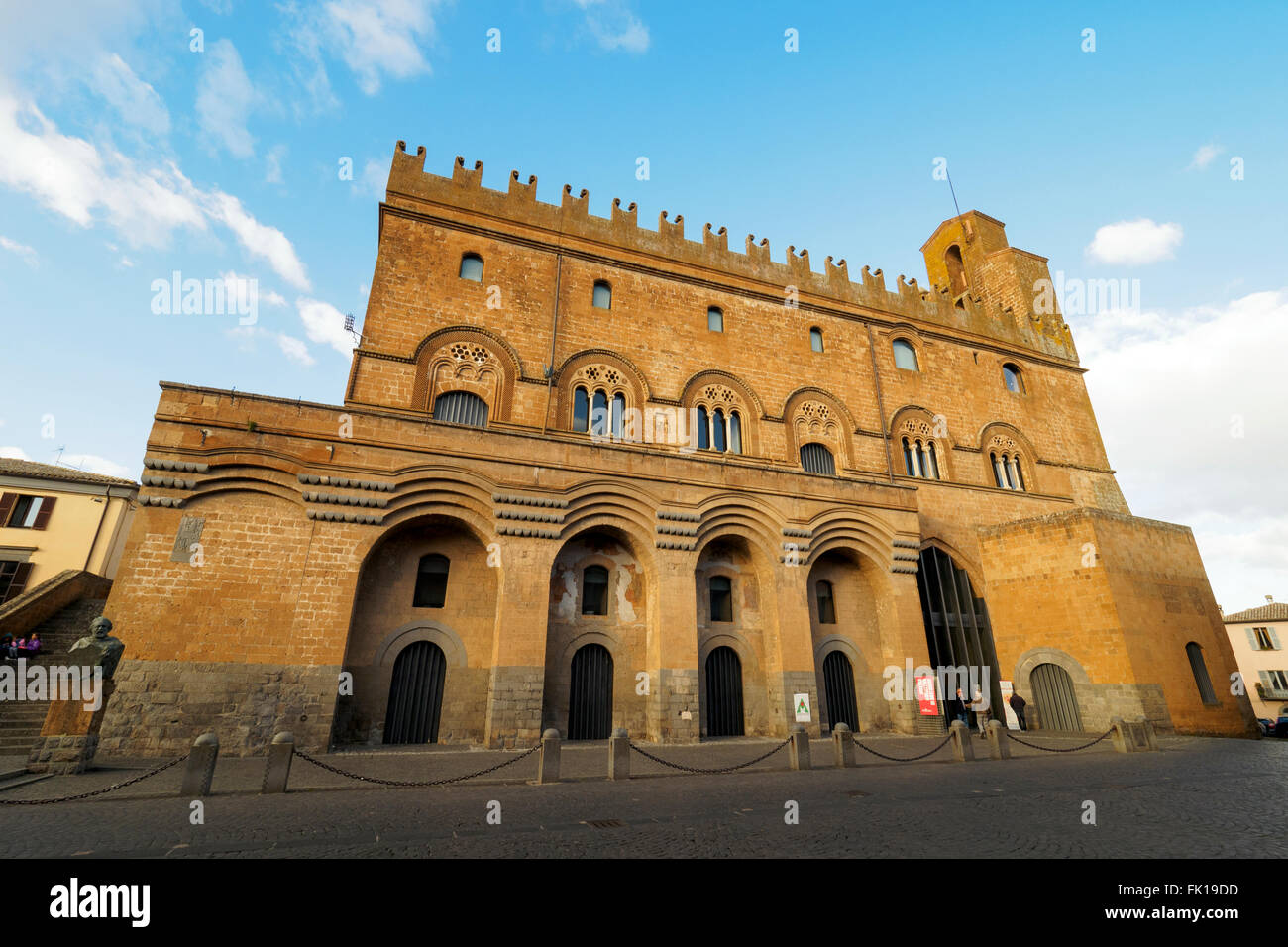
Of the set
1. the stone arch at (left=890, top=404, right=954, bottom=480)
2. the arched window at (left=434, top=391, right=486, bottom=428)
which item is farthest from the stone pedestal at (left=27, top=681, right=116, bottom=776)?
the stone arch at (left=890, top=404, right=954, bottom=480)

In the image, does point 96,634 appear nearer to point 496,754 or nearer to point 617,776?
point 496,754

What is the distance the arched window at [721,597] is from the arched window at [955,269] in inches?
877

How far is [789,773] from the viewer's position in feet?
31.9

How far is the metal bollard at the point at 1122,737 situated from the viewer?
1235cm

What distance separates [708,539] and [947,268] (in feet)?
78.7

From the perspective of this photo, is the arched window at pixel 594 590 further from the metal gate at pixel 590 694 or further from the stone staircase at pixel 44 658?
the stone staircase at pixel 44 658

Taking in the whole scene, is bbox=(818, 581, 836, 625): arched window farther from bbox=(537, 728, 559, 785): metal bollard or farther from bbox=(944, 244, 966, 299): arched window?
bbox=(944, 244, 966, 299): arched window

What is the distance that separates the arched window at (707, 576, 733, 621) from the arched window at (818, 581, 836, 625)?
301 cm

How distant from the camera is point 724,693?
14688 millimetres

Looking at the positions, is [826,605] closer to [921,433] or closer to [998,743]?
[998,743]

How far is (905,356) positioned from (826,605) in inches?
473

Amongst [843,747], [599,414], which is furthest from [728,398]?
[843,747]

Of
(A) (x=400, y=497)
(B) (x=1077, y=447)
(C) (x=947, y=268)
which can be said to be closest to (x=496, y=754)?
(A) (x=400, y=497)

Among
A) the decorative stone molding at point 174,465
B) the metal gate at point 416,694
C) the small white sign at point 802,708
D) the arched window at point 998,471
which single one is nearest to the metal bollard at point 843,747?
the small white sign at point 802,708
